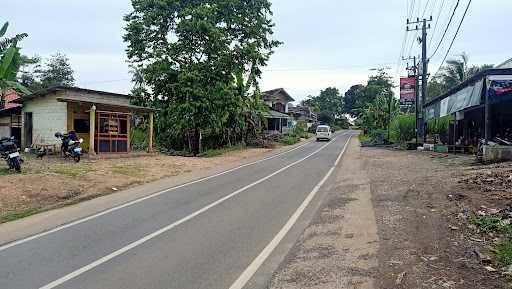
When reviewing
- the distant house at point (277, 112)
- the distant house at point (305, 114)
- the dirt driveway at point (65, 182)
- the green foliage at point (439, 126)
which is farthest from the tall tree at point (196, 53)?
the distant house at point (305, 114)

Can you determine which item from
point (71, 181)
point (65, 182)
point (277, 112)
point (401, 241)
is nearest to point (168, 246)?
point (401, 241)

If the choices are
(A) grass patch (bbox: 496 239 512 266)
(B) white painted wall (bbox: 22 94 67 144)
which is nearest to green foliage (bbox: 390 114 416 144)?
(B) white painted wall (bbox: 22 94 67 144)

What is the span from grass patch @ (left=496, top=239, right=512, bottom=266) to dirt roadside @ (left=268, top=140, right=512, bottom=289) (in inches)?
5.1

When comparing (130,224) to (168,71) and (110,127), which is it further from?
(168,71)

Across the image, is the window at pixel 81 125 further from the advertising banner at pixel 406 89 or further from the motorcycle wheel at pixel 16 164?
the advertising banner at pixel 406 89

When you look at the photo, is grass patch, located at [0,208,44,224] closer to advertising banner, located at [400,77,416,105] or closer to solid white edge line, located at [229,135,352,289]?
solid white edge line, located at [229,135,352,289]

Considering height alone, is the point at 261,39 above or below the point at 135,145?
above

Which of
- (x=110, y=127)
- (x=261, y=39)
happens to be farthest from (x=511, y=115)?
(x=110, y=127)

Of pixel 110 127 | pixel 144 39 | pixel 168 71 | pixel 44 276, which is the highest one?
pixel 144 39

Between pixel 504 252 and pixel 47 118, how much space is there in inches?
925

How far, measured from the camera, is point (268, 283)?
5.54 m

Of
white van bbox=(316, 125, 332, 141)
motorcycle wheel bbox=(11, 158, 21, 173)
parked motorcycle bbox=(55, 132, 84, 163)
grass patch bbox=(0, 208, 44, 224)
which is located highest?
white van bbox=(316, 125, 332, 141)

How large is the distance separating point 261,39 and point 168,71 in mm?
7035

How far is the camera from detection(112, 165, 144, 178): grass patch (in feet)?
56.1
